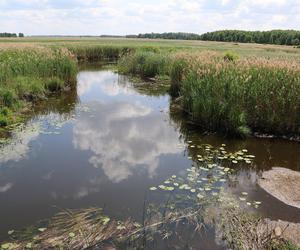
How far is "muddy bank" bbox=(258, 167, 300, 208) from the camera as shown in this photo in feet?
21.1

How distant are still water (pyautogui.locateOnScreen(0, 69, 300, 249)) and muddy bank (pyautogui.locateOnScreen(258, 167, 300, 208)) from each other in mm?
176

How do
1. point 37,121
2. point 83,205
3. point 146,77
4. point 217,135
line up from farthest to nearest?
point 146,77, point 37,121, point 217,135, point 83,205

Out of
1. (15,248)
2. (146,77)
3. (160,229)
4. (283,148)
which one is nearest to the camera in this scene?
(15,248)

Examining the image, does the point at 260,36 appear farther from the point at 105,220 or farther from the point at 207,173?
the point at 105,220

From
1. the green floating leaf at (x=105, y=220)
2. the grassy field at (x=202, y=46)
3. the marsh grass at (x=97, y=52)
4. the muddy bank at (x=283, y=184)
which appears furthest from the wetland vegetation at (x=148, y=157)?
the marsh grass at (x=97, y=52)

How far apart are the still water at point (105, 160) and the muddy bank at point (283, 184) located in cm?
18

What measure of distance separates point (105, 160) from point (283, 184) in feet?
13.0

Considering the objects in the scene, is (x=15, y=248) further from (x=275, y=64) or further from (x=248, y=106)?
(x=275, y=64)

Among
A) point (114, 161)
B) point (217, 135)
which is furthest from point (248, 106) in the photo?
point (114, 161)

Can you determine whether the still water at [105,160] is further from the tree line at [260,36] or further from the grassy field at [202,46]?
the tree line at [260,36]

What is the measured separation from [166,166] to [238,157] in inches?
72.7

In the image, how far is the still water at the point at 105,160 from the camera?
5.98 m

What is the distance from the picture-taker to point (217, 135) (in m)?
10.2

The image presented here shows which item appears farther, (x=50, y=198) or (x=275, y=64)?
(x=275, y=64)
